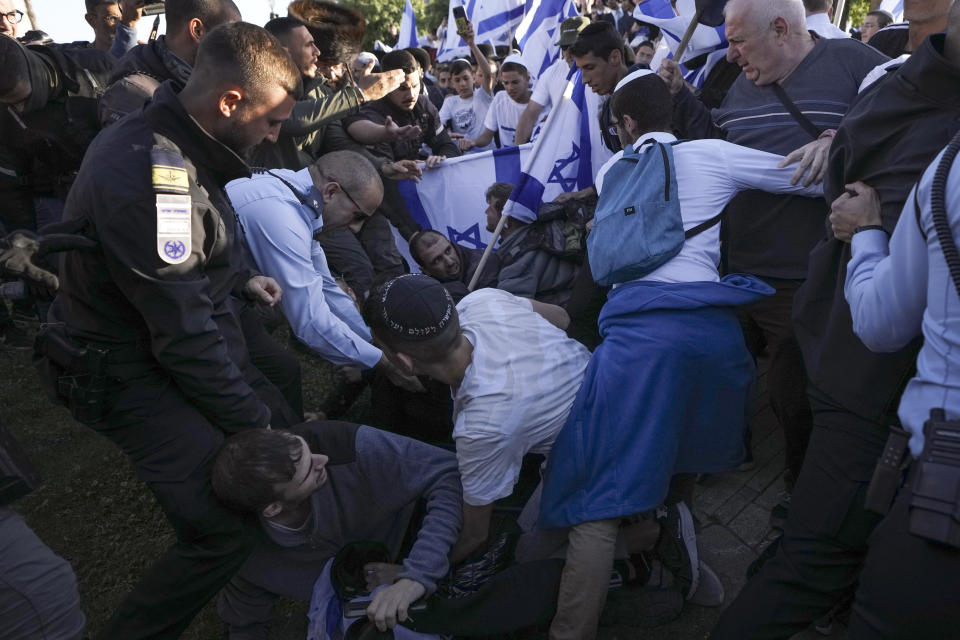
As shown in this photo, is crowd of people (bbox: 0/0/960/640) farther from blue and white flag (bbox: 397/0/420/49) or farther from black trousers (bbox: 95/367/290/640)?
blue and white flag (bbox: 397/0/420/49)

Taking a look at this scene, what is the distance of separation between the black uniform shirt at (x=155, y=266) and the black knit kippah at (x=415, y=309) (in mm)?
560

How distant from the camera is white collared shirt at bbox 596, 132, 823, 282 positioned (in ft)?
7.97

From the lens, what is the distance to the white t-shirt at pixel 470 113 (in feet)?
24.3

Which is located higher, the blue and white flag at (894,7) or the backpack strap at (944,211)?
the blue and white flag at (894,7)

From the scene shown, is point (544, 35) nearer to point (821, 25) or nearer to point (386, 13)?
point (821, 25)

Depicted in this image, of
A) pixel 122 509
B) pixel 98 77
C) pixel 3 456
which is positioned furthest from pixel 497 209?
pixel 3 456

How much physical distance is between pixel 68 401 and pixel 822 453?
7.40 feet

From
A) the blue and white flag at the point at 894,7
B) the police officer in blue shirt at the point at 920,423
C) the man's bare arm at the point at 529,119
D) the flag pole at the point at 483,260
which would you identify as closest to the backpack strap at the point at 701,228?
the police officer in blue shirt at the point at 920,423

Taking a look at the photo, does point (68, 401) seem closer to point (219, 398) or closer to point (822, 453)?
point (219, 398)

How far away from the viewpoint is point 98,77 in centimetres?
383

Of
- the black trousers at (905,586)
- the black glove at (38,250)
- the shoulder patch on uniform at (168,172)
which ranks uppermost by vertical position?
the shoulder patch on uniform at (168,172)

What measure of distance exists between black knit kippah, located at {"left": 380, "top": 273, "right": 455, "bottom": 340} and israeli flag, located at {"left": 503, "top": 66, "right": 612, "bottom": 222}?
85.2 inches

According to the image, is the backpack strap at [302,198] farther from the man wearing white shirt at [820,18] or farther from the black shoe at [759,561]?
the man wearing white shirt at [820,18]

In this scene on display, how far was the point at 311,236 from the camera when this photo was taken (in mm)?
3072
